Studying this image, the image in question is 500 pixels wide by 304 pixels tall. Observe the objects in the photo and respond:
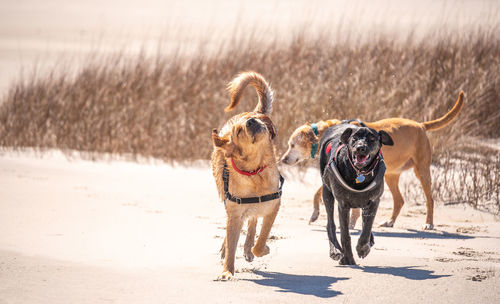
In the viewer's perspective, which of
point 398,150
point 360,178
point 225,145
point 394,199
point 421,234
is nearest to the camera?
point 225,145

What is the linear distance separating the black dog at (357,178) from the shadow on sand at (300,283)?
0.47m

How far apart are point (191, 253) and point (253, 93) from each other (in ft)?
22.4

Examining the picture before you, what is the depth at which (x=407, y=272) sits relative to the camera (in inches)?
194

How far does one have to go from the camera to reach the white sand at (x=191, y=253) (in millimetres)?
4312

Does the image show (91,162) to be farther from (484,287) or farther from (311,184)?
(484,287)

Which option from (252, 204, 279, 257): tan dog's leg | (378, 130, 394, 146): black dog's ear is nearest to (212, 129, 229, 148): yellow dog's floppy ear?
(252, 204, 279, 257): tan dog's leg

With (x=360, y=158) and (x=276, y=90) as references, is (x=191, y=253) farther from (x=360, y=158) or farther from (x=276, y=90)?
(x=276, y=90)

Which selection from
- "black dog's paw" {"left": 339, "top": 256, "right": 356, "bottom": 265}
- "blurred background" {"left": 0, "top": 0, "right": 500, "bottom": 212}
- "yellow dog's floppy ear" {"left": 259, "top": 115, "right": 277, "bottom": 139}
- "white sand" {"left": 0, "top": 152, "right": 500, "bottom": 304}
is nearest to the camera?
"white sand" {"left": 0, "top": 152, "right": 500, "bottom": 304}

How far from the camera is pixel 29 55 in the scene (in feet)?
97.3

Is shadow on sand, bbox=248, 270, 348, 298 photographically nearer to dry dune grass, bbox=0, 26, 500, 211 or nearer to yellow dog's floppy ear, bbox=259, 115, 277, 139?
yellow dog's floppy ear, bbox=259, 115, 277, 139

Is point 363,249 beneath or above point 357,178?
beneath

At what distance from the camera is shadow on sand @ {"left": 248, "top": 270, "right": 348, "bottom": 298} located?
438cm

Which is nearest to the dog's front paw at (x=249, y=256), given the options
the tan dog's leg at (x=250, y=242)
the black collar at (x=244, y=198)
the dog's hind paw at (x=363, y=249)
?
the tan dog's leg at (x=250, y=242)

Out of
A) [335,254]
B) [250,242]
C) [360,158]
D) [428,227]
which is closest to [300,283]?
[335,254]
